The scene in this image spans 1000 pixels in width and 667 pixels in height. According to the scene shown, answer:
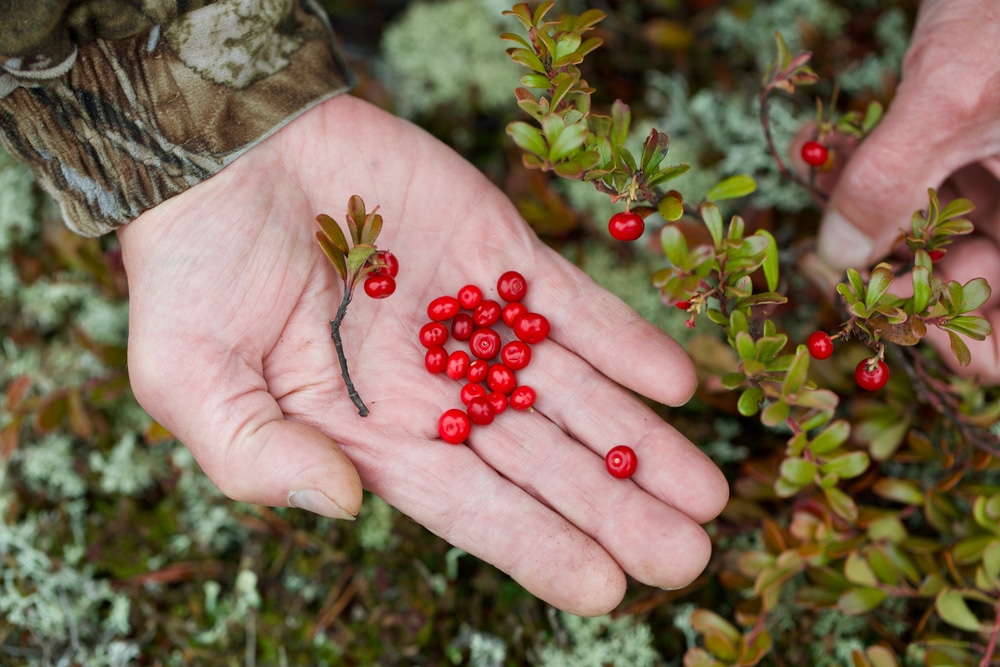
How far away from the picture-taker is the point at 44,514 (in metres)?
4.12

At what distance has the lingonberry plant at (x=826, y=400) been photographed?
2.61 meters

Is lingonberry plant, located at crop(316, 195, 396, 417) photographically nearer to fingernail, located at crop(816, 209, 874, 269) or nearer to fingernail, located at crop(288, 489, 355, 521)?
fingernail, located at crop(288, 489, 355, 521)

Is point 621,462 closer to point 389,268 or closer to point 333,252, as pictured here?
point 389,268

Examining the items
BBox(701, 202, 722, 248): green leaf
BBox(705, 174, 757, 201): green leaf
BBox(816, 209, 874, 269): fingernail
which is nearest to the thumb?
BBox(701, 202, 722, 248): green leaf

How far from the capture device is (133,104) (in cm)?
327

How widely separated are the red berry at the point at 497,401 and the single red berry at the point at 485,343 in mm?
216

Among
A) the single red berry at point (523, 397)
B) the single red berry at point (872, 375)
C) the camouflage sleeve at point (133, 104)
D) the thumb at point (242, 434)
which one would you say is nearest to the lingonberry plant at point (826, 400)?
the single red berry at point (872, 375)

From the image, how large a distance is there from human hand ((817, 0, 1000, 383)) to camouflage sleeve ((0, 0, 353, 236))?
8.27ft

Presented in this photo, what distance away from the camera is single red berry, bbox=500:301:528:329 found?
3322mm

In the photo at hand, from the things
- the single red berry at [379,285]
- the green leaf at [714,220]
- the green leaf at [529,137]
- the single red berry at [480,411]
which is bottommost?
the single red berry at [480,411]

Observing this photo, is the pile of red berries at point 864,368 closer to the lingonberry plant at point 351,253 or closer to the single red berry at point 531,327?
the single red berry at point 531,327

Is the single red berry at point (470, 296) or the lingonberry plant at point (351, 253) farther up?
the lingonberry plant at point (351, 253)

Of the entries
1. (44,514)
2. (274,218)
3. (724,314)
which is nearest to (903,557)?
(724,314)

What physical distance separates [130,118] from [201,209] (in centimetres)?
49
